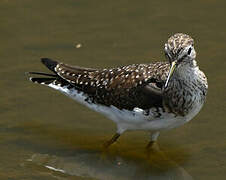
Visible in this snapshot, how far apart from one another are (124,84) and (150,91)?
1.79 ft

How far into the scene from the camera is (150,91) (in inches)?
456

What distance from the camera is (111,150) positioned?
1266 centimetres

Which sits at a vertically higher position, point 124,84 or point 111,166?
point 124,84

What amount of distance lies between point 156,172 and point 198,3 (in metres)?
5.60

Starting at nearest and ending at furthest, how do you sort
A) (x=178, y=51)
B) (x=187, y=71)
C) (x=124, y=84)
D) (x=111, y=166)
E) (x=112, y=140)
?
(x=178, y=51) < (x=187, y=71) < (x=124, y=84) < (x=111, y=166) < (x=112, y=140)

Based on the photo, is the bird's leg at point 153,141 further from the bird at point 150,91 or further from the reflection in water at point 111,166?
the reflection in water at point 111,166

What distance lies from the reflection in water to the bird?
27cm

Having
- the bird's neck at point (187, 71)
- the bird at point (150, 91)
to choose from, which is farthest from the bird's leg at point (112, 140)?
the bird's neck at point (187, 71)

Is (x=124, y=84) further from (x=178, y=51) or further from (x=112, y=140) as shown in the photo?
(x=178, y=51)

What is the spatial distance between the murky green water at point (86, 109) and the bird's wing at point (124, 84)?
833 millimetres

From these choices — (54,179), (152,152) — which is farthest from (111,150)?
(54,179)

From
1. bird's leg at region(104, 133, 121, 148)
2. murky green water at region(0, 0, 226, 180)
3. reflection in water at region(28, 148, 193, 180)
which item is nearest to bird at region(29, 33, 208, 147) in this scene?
bird's leg at region(104, 133, 121, 148)

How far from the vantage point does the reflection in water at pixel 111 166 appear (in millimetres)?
11867

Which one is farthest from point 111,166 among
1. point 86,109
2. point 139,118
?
point 86,109
